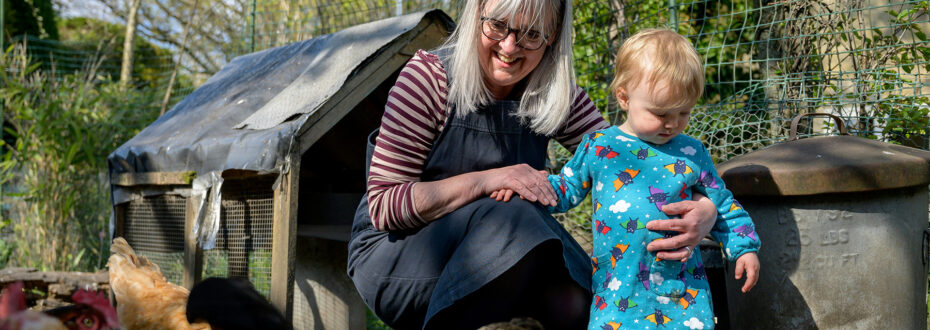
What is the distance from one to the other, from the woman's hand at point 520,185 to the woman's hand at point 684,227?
1.08 ft

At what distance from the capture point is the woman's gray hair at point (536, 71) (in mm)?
2363

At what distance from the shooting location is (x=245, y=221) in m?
3.95

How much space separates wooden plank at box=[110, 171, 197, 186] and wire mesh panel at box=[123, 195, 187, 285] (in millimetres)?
122

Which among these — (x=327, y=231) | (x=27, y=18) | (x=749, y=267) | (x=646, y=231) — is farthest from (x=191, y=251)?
(x=27, y=18)

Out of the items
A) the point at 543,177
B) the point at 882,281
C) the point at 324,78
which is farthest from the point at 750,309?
the point at 324,78

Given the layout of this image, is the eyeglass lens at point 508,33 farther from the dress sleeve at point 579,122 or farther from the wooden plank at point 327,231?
the wooden plank at point 327,231

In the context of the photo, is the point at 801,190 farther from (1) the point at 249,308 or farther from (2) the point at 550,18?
(1) the point at 249,308

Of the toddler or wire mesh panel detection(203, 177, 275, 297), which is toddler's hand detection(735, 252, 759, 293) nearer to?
the toddler

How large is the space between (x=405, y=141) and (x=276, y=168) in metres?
1.32

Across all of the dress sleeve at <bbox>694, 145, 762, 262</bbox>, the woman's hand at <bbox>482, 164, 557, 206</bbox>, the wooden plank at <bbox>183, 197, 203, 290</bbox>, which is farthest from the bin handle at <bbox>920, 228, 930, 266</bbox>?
the wooden plank at <bbox>183, 197, 203, 290</bbox>

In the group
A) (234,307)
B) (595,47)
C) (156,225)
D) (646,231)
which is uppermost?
(595,47)

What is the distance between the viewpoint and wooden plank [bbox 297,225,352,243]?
12.6 feet

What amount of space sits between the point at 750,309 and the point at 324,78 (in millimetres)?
2411

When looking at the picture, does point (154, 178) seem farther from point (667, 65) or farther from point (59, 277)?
point (667, 65)
